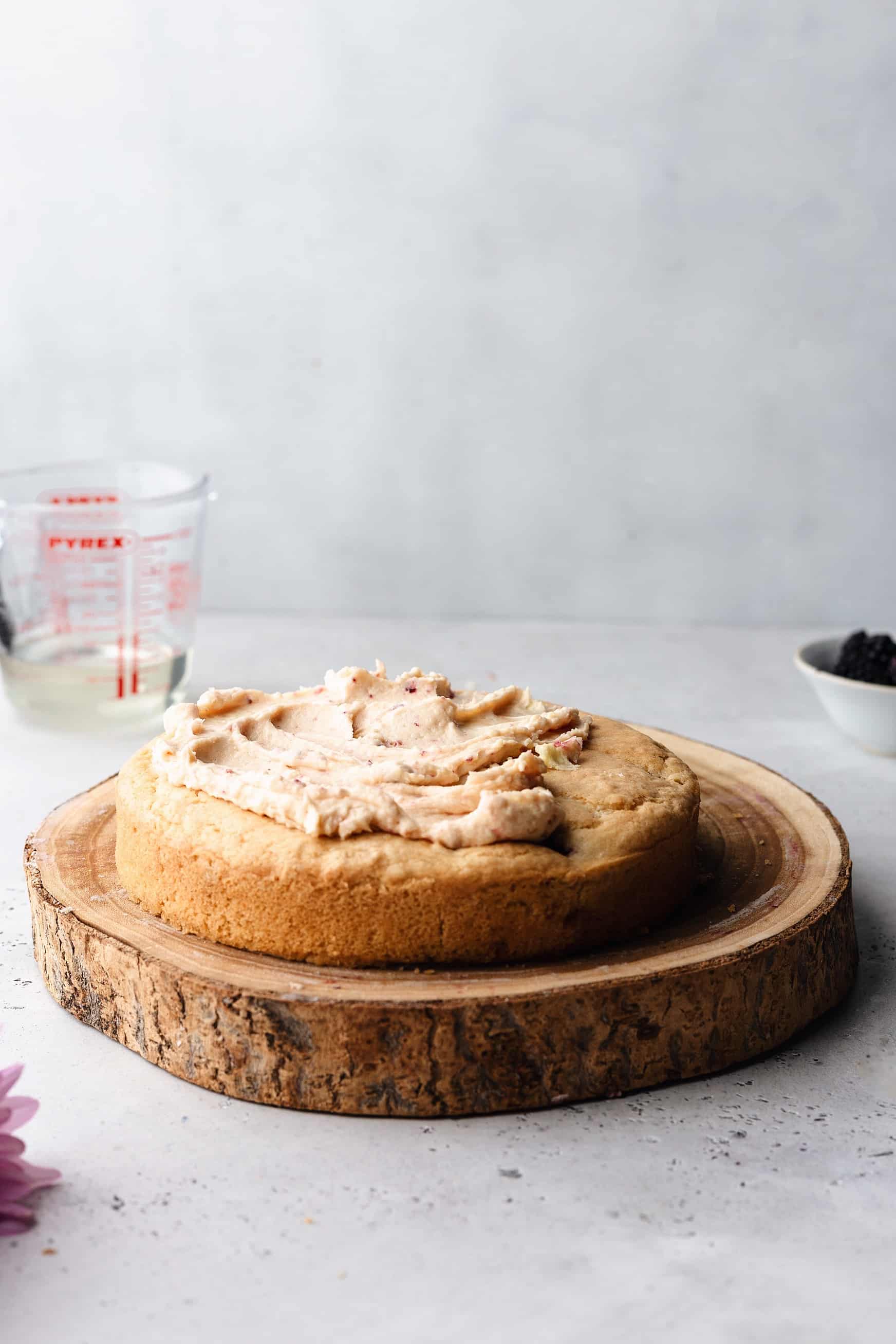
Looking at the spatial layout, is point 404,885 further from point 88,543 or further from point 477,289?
Result: point 477,289

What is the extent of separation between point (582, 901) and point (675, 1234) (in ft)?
1.25

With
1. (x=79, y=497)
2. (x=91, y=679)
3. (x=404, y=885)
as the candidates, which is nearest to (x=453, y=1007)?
(x=404, y=885)

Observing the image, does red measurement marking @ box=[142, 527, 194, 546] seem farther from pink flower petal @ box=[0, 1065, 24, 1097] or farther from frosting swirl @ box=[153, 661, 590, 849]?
pink flower petal @ box=[0, 1065, 24, 1097]

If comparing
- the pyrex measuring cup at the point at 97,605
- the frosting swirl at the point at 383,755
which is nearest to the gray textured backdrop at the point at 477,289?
the pyrex measuring cup at the point at 97,605

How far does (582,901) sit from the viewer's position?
5.05 ft

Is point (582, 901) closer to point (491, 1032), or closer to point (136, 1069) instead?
point (491, 1032)

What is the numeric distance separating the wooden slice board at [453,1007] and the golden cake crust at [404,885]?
0.09 ft

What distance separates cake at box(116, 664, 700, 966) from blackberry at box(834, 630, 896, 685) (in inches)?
37.1

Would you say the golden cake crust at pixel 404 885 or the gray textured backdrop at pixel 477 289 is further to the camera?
the gray textured backdrop at pixel 477 289

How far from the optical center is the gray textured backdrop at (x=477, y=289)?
3.31 meters

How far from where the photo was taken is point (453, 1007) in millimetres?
1405

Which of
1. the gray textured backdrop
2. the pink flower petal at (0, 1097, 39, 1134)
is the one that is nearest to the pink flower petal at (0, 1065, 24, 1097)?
the pink flower petal at (0, 1097, 39, 1134)

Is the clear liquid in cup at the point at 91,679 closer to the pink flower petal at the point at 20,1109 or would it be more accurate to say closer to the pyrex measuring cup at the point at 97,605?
the pyrex measuring cup at the point at 97,605

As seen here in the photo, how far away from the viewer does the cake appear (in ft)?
4.97
